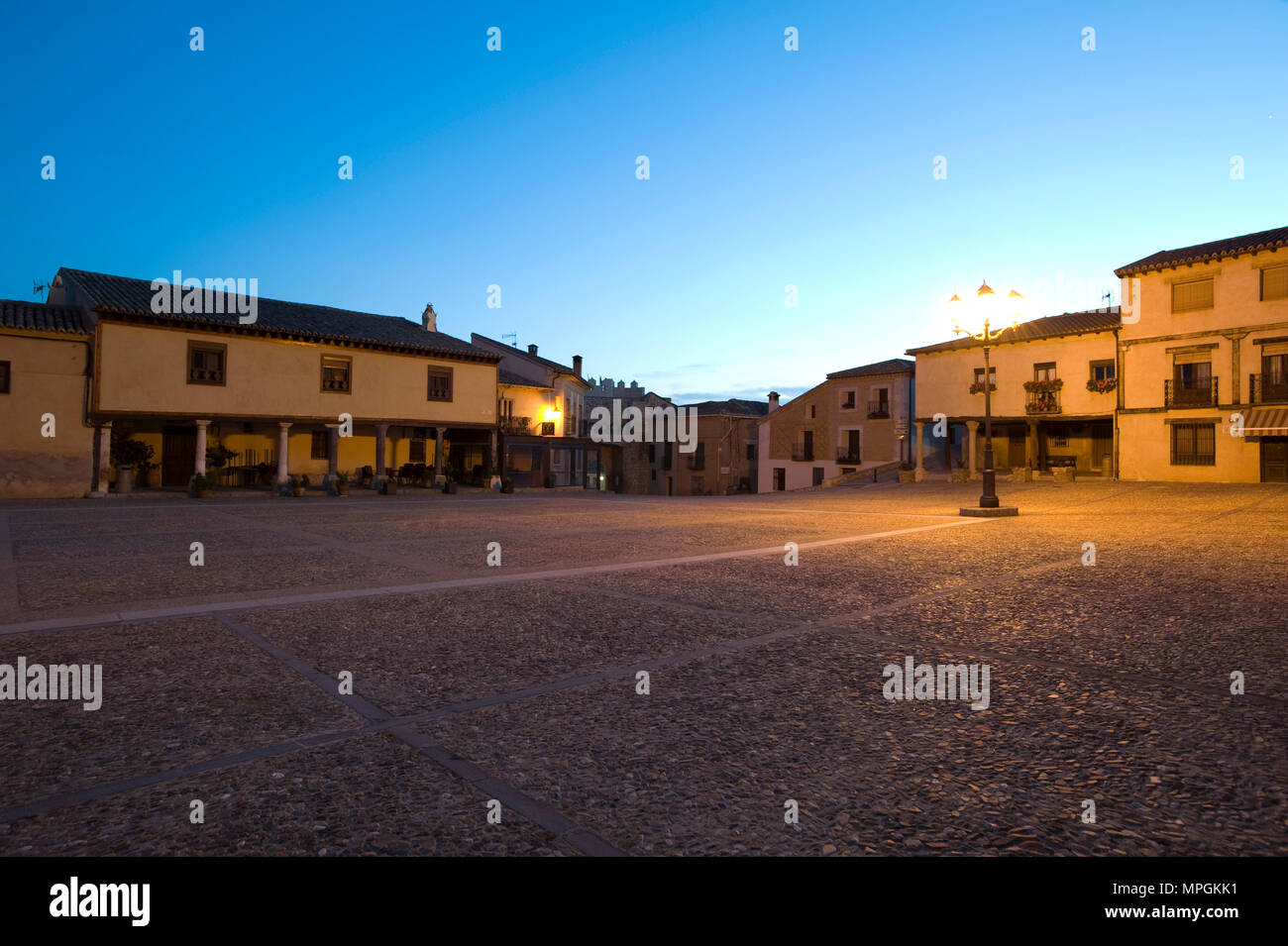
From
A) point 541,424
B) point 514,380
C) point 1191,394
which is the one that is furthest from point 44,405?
point 1191,394

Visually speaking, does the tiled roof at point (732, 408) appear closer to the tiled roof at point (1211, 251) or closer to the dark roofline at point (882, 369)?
the dark roofline at point (882, 369)

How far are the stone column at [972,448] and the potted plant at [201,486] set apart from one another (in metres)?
28.8

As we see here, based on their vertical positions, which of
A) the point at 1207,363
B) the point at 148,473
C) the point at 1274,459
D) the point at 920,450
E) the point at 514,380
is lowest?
the point at 148,473

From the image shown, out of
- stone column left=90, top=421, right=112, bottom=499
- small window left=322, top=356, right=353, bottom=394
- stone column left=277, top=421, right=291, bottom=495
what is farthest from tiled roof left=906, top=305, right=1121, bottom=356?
stone column left=90, top=421, right=112, bottom=499

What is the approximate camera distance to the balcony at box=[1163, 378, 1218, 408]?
26.4 metres

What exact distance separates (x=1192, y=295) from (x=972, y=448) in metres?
9.59

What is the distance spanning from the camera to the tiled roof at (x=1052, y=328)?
97.7 feet

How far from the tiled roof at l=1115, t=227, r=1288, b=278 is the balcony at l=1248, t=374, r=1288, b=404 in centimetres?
453

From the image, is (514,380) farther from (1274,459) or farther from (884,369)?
(1274,459)

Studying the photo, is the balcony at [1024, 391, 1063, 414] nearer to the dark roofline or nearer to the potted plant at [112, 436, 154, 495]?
the dark roofline

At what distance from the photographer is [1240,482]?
2536cm

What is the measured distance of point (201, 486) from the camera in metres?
22.2

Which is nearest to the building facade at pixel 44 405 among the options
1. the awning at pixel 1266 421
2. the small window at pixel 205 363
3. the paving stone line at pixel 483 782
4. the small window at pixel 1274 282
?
the small window at pixel 205 363
